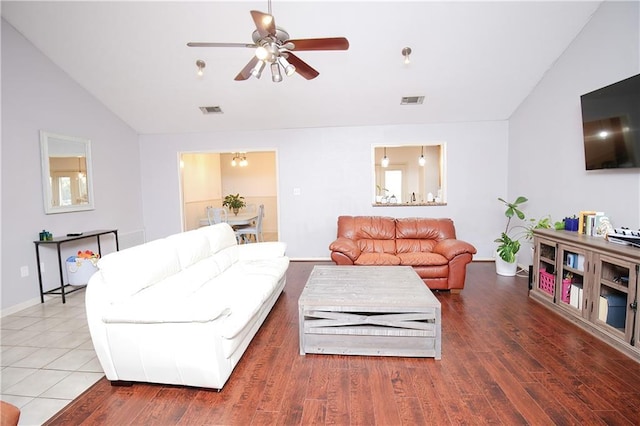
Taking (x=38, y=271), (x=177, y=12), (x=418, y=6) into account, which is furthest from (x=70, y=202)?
(x=418, y=6)

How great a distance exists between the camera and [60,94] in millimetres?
4176

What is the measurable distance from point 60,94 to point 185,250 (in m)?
3.20

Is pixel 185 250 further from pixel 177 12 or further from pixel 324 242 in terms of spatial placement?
pixel 324 242

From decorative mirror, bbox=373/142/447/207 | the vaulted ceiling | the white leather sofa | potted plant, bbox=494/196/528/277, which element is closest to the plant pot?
potted plant, bbox=494/196/528/277

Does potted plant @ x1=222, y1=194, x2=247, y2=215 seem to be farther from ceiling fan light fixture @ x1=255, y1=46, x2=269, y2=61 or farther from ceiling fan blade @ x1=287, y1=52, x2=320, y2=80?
ceiling fan light fixture @ x1=255, y1=46, x2=269, y2=61

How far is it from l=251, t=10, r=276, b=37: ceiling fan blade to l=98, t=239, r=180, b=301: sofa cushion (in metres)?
1.79

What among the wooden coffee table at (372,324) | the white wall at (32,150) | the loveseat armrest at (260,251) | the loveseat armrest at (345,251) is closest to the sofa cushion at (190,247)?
the loveseat armrest at (260,251)

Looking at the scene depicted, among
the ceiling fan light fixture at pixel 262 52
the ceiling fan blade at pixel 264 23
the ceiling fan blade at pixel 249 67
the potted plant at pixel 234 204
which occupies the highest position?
the ceiling fan blade at pixel 264 23

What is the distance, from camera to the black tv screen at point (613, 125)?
8.62 feet

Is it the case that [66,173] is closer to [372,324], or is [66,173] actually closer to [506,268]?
[372,324]

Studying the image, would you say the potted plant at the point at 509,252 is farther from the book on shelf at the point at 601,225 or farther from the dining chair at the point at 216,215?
the dining chair at the point at 216,215

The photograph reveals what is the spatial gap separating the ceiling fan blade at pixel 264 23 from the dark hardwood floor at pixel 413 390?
238 cm

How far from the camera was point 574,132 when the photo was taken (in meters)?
3.58

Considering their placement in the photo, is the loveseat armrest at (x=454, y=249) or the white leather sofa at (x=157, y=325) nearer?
the white leather sofa at (x=157, y=325)
